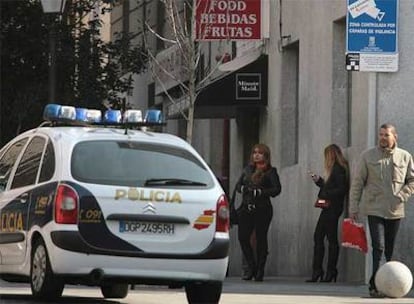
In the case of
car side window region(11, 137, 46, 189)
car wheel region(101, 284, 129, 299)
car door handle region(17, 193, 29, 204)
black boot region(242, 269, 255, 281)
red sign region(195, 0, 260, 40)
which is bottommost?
black boot region(242, 269, 255, 281)

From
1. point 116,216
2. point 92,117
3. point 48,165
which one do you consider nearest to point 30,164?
point 48,165

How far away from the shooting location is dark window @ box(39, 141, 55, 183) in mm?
10891

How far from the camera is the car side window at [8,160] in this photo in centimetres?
1195

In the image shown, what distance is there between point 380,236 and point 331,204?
2634 millimetres

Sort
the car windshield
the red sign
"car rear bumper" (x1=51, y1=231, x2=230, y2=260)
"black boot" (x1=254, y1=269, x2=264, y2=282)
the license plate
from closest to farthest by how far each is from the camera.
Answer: "car rear bumper" (x1=51, y1=231, x2=230, y2=260), the license plate, the car windshield, "black boot" (x1=254, y1=269, x2=264, y2=282), the red sign

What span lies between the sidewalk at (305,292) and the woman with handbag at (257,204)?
0.63 m

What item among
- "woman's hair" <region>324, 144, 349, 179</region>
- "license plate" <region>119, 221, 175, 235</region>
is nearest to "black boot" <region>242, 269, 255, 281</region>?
"woman's hair" <region>324, 144, 349, 179</region>

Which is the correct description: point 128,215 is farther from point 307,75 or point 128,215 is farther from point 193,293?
point 307,75

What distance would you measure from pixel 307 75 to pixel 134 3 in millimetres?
15040

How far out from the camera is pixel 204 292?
11.2 meters

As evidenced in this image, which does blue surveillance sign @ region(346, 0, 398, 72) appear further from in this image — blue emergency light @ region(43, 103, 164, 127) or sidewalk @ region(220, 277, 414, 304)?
blue emergency light @ region(43, 103, 164, 127)

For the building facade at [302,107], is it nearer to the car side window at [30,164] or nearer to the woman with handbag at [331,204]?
the woman with handbag at [331,204]

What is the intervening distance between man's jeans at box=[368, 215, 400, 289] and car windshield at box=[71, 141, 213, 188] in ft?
9.57

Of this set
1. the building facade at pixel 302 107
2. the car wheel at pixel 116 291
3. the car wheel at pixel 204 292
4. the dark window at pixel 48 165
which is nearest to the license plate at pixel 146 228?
the car wheel at pixel 204 292
